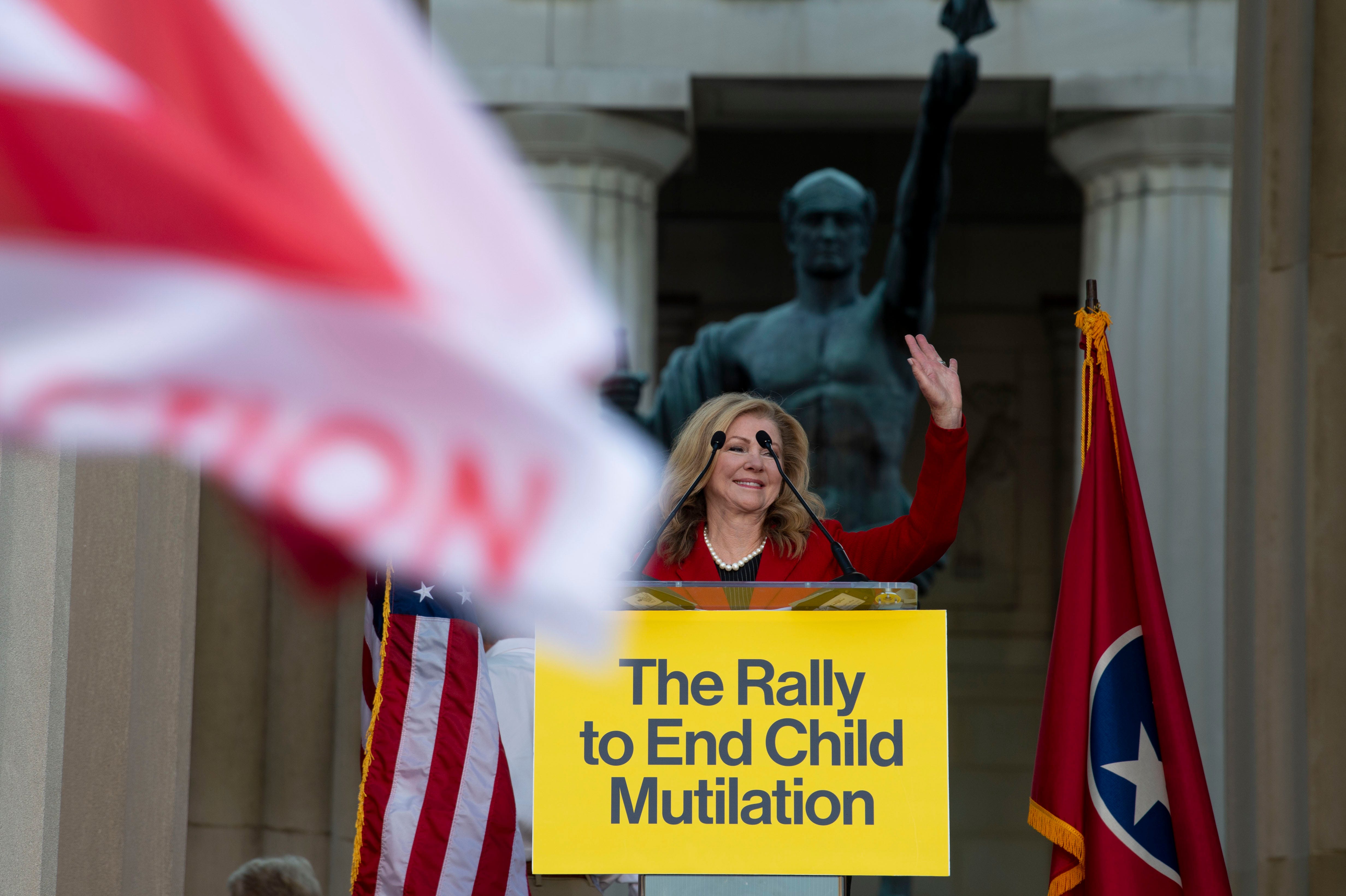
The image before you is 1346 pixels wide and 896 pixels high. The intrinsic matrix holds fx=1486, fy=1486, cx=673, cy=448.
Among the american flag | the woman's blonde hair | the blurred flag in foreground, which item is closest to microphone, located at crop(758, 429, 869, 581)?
the woman's blonde hair

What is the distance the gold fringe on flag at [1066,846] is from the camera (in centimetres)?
253

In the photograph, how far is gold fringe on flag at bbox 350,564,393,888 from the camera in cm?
282

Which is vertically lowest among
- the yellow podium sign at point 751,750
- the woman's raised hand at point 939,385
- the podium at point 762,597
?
the yellow podium sign at point 751,750

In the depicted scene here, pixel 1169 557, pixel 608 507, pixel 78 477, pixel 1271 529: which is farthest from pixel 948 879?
pixel 608 507

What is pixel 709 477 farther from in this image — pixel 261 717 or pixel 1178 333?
pixel 1178 333

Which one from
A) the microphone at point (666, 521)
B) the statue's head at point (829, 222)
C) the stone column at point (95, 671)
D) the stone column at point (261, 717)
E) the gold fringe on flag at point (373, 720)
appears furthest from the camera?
the statue's head at point (829, 222)

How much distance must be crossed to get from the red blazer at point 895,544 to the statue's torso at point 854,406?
2.43m

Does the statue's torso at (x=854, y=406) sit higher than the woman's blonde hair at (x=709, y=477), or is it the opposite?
the statue's torso at (x=854, y=406)

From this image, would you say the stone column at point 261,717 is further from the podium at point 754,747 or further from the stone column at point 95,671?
the podium at point 754,747

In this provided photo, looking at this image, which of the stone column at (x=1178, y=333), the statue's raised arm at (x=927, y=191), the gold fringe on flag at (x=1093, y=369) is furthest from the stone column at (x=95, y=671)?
the stone column at (x=1178, y=333)

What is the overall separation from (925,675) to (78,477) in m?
1.73

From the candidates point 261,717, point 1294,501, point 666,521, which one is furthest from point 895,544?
point 261,717

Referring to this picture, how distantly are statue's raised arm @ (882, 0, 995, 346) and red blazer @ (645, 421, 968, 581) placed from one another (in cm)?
232

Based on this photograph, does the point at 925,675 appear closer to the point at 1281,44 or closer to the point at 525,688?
the point at 525,688
